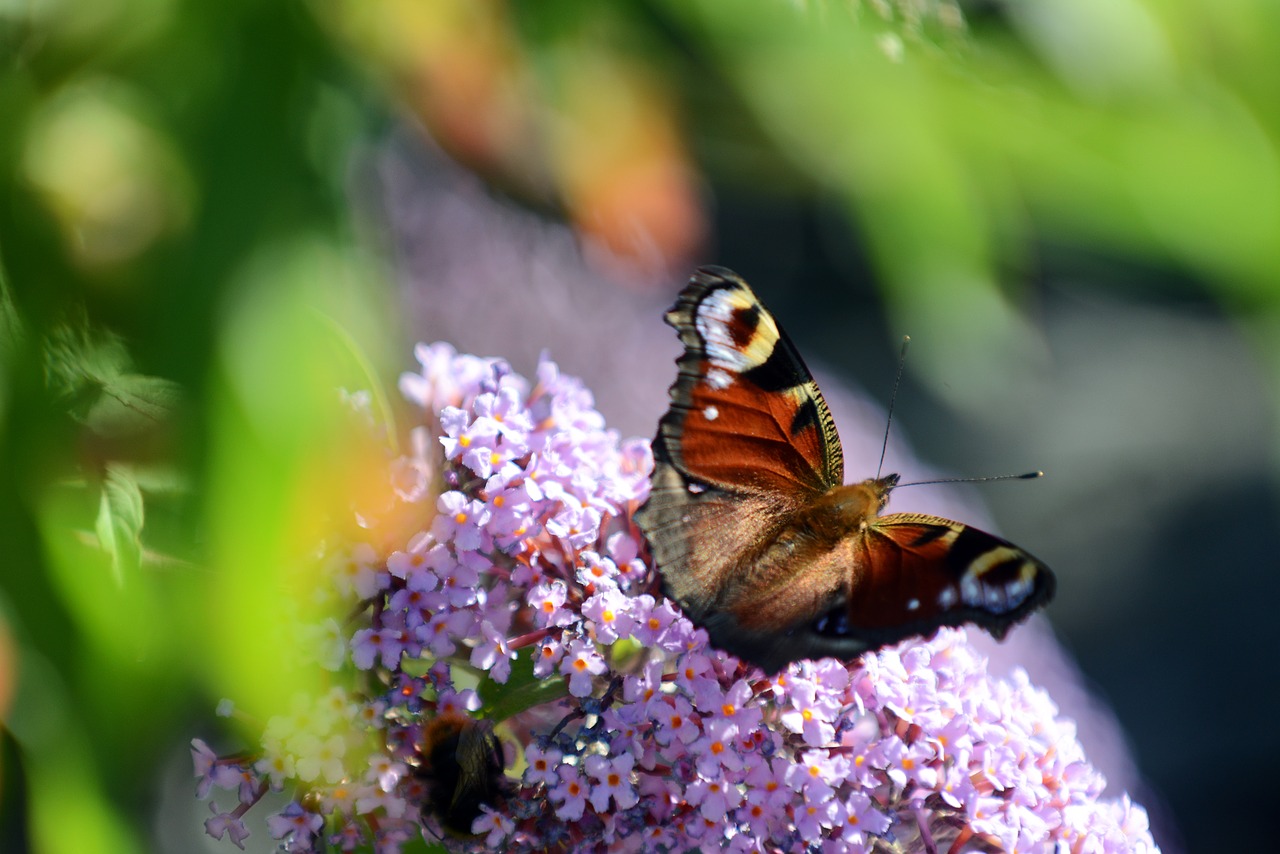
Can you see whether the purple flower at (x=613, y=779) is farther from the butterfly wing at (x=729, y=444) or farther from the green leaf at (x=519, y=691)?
the butterfly wing at (x=729, y=444)

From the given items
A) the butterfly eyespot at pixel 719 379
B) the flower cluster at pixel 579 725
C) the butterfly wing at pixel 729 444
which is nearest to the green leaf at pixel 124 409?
the flower cluster at pixel 579 725

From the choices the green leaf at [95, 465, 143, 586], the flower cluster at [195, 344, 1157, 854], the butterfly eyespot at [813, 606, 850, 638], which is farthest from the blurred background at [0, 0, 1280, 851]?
the butterfly eyespot at [813, 606, 850, 638]

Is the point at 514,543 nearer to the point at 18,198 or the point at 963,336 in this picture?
the point at 963,336

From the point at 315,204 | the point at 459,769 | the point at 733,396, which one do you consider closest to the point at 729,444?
the point at 733,396

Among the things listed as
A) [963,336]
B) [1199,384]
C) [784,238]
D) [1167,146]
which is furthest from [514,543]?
[1199,384]

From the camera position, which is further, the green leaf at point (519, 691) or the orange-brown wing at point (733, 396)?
the orange-brown wing at point (733, 396)

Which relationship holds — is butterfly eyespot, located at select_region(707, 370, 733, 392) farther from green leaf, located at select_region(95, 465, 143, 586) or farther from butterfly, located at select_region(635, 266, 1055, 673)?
green leaf, located at select_region(95, 465, 143, 586)
